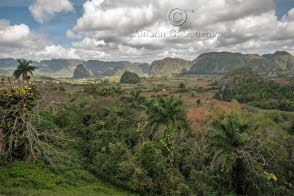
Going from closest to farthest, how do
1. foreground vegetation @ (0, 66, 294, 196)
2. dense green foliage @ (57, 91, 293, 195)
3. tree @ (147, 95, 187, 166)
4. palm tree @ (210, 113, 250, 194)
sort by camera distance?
foreground vegetation @ (0, 66, 294, 196)
palm tree @ (210, 113, 250, 194)
dense green foliage @ (57, 91, 293, 195)
tree @ (147, 95, 187, 166)

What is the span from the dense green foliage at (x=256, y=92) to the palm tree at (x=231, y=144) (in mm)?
41655

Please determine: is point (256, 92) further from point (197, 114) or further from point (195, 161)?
point (195, 161)

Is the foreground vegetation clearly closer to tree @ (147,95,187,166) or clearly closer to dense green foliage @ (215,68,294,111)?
tree @ (147,95,187,166)

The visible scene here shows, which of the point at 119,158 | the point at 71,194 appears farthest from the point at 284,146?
the point at 71,194

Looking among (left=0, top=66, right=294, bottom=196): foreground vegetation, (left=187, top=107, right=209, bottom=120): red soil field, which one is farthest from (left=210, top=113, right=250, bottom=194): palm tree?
(left=187, top=107, right=209, bottom=120): red soil field

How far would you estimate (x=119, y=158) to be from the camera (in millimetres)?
17344

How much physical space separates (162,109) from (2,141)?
11.9 metres

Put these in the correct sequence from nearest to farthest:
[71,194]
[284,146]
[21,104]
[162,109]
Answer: [71,194] → [21,104] → [162,109] → [284,146]

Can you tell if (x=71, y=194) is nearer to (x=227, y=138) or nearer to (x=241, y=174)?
(x=227, y=138)

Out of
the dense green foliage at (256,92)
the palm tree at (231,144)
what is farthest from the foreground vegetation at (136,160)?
the dense green foliage at (256,92)

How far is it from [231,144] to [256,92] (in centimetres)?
5719

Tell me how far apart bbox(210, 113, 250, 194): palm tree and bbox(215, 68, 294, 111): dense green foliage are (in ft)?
137

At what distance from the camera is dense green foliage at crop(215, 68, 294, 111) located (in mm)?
50656

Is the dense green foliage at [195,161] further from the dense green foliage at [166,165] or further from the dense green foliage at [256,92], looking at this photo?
the dense green foliage at [256,92]
